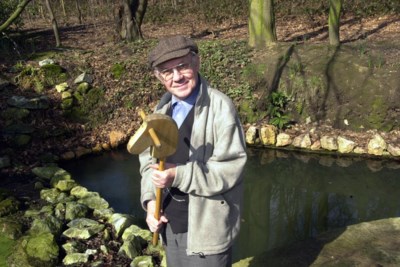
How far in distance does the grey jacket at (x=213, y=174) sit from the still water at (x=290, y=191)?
3.11 m

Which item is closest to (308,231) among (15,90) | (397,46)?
(397,46)

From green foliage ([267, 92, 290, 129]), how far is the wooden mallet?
6703mm

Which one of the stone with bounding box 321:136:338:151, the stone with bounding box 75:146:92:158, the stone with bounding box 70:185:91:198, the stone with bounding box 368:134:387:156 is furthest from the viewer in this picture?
the stone with bounding box 75:146:92:158

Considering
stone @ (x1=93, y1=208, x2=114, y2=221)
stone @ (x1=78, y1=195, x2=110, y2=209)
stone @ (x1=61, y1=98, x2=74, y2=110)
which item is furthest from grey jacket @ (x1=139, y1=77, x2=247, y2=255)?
stone @ (x1=61, y1=98, x2=74, y2=110)

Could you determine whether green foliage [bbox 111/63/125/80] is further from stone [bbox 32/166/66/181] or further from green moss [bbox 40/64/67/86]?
stone [bbox 32/166/66/181]

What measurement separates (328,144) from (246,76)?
2500 millimetres

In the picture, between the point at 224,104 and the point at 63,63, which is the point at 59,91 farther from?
the point at 224,104

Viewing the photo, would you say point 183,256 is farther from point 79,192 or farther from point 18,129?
point 18,129

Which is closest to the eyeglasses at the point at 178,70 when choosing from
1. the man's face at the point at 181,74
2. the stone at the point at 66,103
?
the man's face at the point at 181,74

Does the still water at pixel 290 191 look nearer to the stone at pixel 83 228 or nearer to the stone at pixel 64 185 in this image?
the stone at pixel 64 185

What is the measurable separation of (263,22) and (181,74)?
8.64 meters

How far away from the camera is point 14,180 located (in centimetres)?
675

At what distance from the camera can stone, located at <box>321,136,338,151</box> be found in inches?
307

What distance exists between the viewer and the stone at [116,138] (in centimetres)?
857
